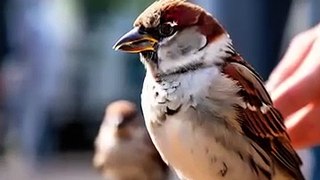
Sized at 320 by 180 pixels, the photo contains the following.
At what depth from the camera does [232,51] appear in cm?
183

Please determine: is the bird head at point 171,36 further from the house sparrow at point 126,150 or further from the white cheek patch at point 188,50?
the house sparrow at point 126,150

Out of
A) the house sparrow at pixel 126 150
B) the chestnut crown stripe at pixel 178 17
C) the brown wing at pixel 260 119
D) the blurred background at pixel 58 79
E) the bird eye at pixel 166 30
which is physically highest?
the chestnut crown stripe at pixel 178 17

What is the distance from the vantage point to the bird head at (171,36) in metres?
1.75

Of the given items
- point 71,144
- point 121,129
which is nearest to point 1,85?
point 71,144

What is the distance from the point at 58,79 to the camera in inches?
253

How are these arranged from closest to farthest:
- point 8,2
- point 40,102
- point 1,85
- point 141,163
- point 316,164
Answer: point 316,164 < point 141,163 < point 40,102 < point 1,85 < point 8,2

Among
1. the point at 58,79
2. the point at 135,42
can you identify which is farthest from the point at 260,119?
the point at 58,79

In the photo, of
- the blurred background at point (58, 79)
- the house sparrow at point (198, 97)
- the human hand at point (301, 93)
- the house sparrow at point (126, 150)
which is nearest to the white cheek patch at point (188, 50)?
the house sparrow at point (198, 97)

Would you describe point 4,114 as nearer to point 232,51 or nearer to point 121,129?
point 121,129

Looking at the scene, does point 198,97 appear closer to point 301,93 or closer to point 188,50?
point 188,50

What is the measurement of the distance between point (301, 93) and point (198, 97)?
0.91 feet

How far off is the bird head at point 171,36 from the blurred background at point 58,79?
346 cm

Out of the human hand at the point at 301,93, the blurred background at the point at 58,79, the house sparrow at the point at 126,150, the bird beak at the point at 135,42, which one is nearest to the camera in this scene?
the bird beak at the point at 135,42

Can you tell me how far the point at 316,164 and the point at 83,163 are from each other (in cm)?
415
